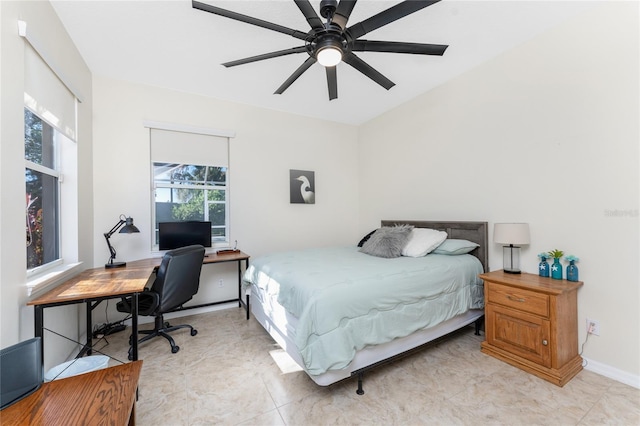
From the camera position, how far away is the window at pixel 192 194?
3241 millimetres

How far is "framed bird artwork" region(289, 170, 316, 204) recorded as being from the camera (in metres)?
4.05

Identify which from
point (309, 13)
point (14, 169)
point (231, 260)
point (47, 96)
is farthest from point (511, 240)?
point (47, 96)

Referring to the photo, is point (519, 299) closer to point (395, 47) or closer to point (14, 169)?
point (395, 47)

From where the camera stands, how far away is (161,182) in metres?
3.23

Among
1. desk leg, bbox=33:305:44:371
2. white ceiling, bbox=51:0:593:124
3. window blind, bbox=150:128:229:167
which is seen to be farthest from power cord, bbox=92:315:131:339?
white ceiling, bbox=51:0:593:124

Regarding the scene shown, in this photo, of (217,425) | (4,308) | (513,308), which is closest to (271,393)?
(217,425)

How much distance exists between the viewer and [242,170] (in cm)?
368

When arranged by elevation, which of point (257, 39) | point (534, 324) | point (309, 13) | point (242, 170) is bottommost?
point (534, 324)

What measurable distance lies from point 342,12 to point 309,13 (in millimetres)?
194

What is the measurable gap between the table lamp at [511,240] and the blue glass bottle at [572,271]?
328 mm

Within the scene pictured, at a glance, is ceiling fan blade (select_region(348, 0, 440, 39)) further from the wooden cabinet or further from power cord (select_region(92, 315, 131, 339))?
power cord (select_region(92, 315, 131, 339))

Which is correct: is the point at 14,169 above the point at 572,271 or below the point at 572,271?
above

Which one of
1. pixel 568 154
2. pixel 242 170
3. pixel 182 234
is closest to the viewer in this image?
pixel 568 154

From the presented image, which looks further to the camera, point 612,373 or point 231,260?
point 231,260
